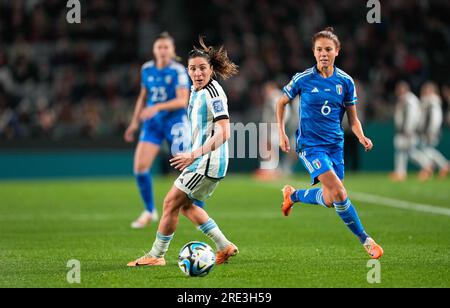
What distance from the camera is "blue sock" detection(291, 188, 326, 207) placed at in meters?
9.48

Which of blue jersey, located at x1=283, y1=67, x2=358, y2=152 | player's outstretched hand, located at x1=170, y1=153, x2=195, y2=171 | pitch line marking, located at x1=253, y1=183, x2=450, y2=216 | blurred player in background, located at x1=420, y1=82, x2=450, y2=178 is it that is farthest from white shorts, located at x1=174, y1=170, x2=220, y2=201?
blurred player in background, located at x1=420, y1=82, x2=450, y2=178

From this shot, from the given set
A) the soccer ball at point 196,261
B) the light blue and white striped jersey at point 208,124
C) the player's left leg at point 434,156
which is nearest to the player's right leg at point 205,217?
the light blue and white striped jersey at point 208,124

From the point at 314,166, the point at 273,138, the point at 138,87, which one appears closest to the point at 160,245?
the point at 314,166

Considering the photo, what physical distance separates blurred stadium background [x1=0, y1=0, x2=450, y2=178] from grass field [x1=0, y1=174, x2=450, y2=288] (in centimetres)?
553

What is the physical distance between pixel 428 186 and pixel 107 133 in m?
9.03

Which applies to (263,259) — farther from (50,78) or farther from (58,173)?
(50,78)

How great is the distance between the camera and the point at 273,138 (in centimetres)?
2550

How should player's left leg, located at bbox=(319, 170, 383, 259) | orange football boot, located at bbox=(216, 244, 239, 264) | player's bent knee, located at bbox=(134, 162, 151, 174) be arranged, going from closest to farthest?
orange football boot, located at bbox=(216, 244, 239, 264)
player's left leg, located at bbox=(319, 170, 383, 259)
player's bent knee, located at bbox=(134, 162, 151, 174)

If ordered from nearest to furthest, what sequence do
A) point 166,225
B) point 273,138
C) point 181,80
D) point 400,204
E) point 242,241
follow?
point 166,225
point 242,241
point 181,80
point 400,204
point 273,138

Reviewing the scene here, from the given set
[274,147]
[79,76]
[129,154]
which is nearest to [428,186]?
[274,147]

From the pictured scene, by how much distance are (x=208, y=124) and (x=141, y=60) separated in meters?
18.5

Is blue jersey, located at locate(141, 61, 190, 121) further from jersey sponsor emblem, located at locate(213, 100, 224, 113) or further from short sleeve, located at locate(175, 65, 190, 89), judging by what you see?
jersey sponsor emblem, located at locate(213, 100, 224, 113)

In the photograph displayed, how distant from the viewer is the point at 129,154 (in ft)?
80.8

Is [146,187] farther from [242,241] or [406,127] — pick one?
[406,127]
